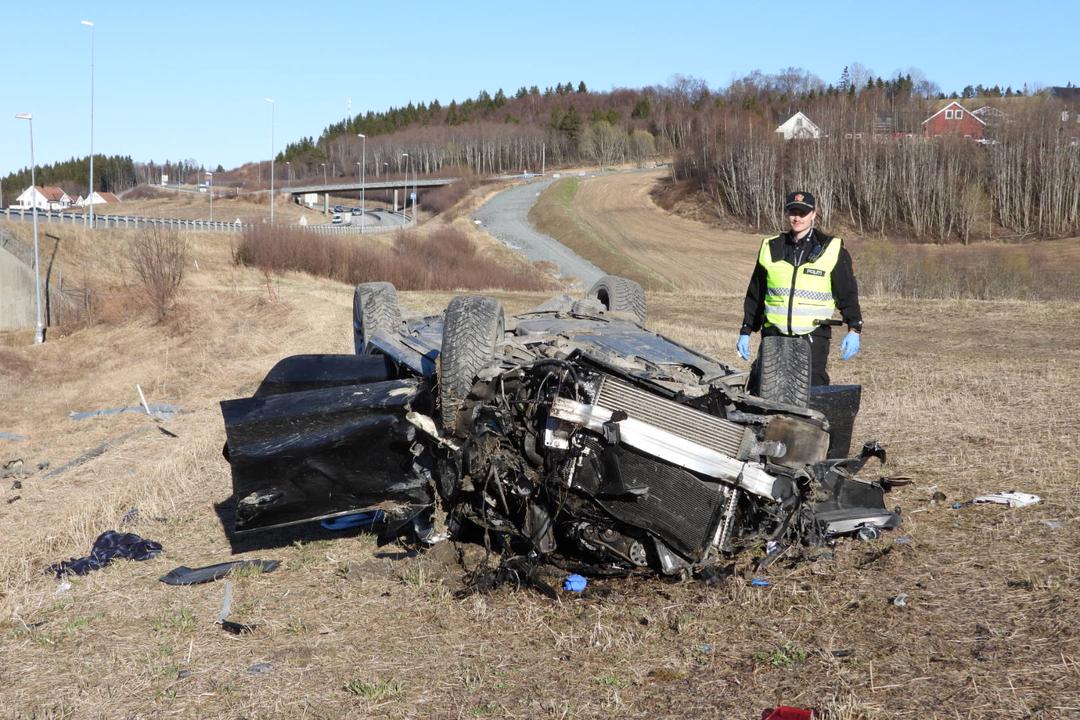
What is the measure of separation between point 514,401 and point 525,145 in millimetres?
108816

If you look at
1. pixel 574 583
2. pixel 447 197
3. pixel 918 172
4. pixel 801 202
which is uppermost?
pixel 918 172

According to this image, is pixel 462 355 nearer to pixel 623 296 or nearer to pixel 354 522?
pixel 354 522

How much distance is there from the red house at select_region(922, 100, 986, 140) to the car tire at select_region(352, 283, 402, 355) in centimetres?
Result: 5333

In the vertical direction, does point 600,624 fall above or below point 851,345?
below

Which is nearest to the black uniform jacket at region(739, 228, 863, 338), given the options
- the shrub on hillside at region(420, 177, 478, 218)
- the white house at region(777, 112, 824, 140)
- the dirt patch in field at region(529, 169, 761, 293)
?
the dirt patch in field at region(529, 169, 761, 293)

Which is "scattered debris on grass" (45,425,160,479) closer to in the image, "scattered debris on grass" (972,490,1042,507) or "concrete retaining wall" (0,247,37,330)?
"scattered debris on grass" (972,490,1042,507)

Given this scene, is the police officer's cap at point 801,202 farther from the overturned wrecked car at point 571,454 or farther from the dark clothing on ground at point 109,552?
the dark clothing on ground at point 109,552

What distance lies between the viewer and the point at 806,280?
5.99m

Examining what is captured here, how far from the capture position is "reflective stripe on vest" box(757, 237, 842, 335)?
5957 millimetres

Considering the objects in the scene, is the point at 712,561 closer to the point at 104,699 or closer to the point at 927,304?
the point at 104,699

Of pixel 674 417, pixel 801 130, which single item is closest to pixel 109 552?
pixel 674 417

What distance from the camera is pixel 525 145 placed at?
364ft

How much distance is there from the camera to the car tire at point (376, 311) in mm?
8586

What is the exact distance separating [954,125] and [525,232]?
26.5m
